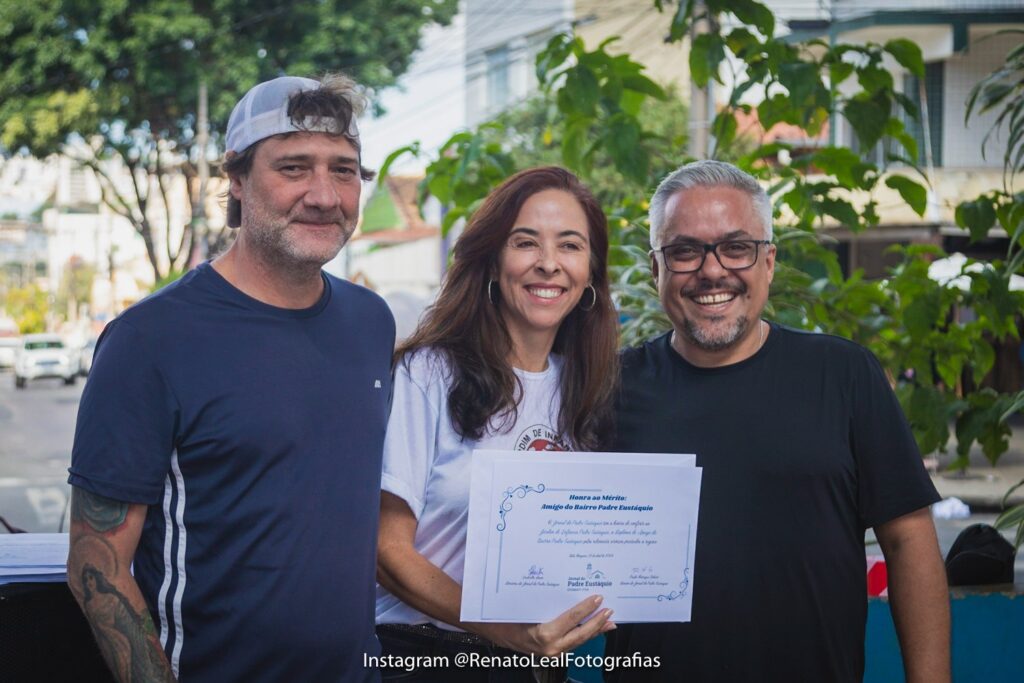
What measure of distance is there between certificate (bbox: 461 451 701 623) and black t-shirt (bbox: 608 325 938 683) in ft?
0.66

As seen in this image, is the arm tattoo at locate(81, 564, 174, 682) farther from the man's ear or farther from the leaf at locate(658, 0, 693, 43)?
the leaf at locate(658, 0, 693, 43)

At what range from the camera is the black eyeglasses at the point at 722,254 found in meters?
2.84

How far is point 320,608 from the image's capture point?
8.16 ft

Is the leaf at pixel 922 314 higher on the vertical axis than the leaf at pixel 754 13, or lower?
lower

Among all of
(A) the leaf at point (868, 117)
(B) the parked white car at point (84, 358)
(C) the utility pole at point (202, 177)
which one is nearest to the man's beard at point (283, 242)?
(A) the leaf at point (868, 117)

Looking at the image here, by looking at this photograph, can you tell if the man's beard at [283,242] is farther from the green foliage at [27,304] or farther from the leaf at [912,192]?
the green foliage at [27,304]

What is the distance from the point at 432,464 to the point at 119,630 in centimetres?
76

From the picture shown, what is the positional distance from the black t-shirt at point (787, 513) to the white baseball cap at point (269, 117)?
1.10 metres

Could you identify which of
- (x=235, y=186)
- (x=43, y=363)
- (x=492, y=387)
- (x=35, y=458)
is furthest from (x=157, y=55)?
(x=492, y=387)

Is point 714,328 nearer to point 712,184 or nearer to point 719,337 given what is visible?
point 719,337

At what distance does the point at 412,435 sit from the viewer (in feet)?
8.77

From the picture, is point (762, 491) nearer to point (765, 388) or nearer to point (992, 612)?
point (765, 388)

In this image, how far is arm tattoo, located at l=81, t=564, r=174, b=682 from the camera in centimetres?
237

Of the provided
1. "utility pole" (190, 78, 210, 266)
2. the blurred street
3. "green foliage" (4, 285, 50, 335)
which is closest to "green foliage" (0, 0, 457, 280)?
"utility pole" (190, 78, 210, 266)
